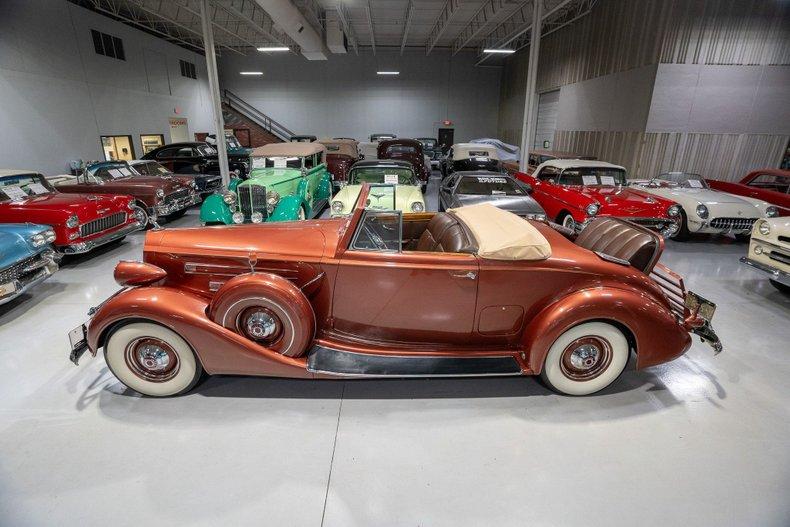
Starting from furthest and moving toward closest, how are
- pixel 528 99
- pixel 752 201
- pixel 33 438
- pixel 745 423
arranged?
pixel 528 99 < pixel 752 201 < pixel 745 423 < pixel 33 438

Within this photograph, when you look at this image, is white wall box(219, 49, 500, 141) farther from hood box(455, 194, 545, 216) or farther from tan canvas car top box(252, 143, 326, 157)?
hood box(455, 194, 545, 216)

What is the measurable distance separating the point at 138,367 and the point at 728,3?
14.4 metres

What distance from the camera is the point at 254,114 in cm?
2305

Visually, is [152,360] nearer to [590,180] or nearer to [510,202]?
[510,202]

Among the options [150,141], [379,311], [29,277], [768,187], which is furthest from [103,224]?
[768,187]

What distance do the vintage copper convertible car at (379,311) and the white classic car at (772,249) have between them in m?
2.75

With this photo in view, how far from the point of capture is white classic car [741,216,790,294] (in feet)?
15.0

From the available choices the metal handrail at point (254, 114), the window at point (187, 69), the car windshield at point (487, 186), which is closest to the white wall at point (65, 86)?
the window at point (187, 69)

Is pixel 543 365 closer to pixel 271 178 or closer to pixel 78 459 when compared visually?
pixel 78 459

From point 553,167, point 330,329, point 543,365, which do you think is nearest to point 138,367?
point 330,329

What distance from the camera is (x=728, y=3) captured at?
9820 mm

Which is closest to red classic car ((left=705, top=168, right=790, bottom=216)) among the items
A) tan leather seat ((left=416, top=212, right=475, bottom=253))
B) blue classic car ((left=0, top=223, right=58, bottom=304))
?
tan leather seat ((left=416, top=212, right=475, bottom=253))

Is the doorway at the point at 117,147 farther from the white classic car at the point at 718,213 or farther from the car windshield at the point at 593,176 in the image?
the white classic car at the point at 718,213

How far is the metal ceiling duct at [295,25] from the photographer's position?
11930 millimetres
